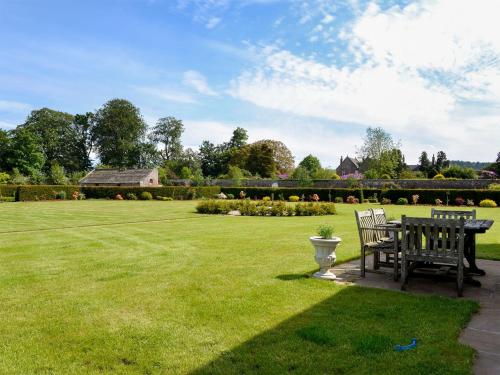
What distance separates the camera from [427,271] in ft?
21.2

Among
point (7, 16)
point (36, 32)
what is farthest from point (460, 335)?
point (36, 32)

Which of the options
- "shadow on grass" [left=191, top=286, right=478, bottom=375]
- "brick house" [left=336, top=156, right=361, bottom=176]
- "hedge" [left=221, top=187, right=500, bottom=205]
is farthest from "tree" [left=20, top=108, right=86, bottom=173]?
"shadow on grass" [left=191, top=286, right=478, bottom=375]

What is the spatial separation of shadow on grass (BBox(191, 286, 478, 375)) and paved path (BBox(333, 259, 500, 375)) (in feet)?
0.42

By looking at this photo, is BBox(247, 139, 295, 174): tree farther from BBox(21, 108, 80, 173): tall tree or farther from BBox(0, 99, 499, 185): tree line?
BBox(21, 108, 80, 173): tall tree

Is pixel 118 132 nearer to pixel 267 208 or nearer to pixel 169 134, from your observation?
pixel 169 134

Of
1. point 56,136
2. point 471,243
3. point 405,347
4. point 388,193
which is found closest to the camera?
point 405,347

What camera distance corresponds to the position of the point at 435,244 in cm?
543

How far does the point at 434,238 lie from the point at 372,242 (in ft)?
5.36

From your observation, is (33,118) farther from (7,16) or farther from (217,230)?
(217,230)

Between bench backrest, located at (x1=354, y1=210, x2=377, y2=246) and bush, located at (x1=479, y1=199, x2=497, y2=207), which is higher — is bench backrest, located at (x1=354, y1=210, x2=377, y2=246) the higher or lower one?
the higher one

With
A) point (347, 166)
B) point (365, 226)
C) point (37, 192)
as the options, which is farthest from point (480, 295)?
point (347, 166)

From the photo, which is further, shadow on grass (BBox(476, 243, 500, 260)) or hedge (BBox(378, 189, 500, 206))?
hedge (BBox(378, 189, 500, 206))

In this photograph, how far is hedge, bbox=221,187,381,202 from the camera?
3312cm

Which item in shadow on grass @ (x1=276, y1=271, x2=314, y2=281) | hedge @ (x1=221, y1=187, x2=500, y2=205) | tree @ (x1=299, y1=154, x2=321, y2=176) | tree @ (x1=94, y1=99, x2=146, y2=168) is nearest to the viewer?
shadow on grass @ (x1=276, y1=271, x2=314, y2=281)
